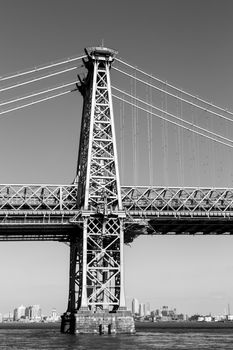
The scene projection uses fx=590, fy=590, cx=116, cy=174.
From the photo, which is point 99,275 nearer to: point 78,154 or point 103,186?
point 103,186

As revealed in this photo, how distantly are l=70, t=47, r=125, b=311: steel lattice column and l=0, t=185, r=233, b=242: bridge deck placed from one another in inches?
114

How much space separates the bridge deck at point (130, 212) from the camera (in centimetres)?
8694

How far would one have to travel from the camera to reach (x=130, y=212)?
89688mm

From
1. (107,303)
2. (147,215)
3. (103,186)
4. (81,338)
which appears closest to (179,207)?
(147,215)

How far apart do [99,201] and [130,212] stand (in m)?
5.62

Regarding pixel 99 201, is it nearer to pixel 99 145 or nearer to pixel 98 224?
pixel 98 224

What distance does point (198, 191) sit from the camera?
98.6 m

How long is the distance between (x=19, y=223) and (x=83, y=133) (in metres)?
20.1

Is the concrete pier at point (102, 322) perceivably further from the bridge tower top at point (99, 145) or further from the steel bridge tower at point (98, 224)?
the bridge tower top at point (99, 145)

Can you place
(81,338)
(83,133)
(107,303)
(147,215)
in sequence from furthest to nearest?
(83,133), (147,215), (107,303), (81,338)

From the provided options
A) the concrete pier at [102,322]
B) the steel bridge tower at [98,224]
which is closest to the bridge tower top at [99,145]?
the steel bridge tower at [98,224]

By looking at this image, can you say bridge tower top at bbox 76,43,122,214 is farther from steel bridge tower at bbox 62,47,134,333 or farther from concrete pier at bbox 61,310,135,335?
concrete pier at bbox 61,310,135,335

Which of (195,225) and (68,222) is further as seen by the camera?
(195,225)

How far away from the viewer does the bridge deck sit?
285 feet
